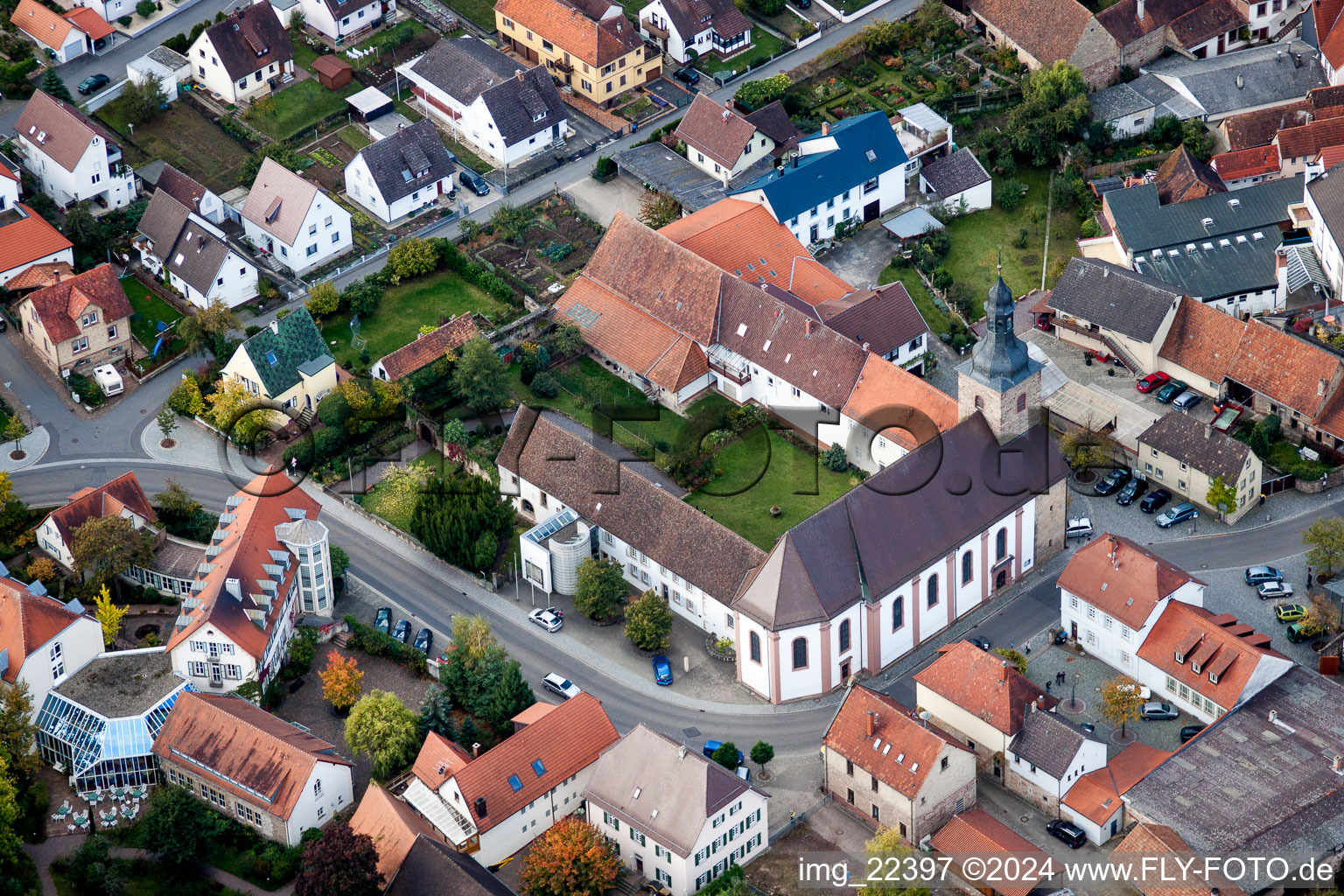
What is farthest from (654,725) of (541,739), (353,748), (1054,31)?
(1054,31)

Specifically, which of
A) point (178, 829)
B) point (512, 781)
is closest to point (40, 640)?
point (178, 829)

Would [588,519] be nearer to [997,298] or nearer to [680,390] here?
[680,390]

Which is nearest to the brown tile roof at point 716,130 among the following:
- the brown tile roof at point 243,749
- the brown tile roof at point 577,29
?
the brown tile roof at point 577,29

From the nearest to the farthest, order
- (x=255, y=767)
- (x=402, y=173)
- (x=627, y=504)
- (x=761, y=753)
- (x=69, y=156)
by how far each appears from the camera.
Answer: (x=255, y=767) < (x=761, y=753) < (x=627, y=504) < (x=69, y=156) < (x=402, y=173)

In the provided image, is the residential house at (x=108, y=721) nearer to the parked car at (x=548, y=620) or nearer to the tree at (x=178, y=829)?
the tree at (x=178, y=829)

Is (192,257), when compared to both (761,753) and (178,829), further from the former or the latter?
(761,753)

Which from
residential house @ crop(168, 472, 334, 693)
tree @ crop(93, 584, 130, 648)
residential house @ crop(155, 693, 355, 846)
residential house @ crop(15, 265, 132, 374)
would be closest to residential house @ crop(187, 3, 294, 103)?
residential house @ crop(15, 265, 132, 374)
